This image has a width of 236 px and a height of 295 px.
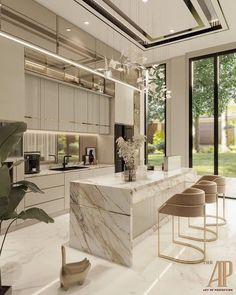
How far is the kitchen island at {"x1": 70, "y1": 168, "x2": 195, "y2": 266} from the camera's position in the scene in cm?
291

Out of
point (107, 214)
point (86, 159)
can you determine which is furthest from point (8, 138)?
point (86, 159)

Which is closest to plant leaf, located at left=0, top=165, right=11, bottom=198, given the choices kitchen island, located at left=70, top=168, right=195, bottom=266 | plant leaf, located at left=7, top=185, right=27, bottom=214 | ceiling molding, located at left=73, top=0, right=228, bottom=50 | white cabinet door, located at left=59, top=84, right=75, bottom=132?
plant leaf, located at left=7, top=185, right=27, bottom=214

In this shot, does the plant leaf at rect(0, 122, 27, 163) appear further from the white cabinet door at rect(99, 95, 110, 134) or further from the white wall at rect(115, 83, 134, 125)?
the white wall at rect(115, 83, 134, 125)

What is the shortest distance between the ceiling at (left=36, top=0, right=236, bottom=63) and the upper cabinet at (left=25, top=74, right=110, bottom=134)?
128 centimetres

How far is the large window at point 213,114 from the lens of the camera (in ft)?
20.8

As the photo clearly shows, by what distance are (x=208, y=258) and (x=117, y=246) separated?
1.16 metres

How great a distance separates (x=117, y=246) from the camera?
3.00 meters

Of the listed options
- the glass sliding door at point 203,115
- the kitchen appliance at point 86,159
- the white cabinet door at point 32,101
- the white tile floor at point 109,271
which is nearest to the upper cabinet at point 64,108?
the white cabinet door at point 32,101

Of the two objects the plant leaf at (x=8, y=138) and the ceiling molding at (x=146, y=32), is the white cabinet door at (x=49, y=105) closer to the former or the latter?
the ceiling molding at (x=146, y=32)

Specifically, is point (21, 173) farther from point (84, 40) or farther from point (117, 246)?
point (84, 40)

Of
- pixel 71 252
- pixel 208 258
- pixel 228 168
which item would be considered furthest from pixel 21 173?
pixel 228 168

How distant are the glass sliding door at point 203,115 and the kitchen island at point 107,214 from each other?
3426 mm

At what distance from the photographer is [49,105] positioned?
15.7 feet

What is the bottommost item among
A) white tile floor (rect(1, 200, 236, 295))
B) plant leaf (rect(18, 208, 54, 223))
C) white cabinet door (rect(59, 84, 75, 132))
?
white tile floor (rect(1, 200, 236, 295))
